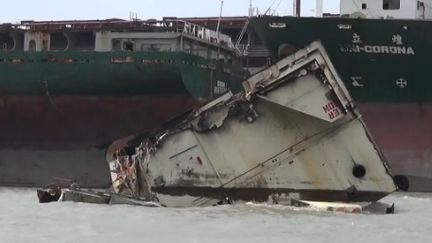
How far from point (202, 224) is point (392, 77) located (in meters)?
12.5

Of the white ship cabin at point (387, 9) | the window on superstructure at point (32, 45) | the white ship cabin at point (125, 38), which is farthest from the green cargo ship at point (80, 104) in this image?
the window on superstructure at point (32, 45)

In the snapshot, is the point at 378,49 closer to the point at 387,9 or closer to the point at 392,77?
the point at 392,77

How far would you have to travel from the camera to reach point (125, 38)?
31500 mm

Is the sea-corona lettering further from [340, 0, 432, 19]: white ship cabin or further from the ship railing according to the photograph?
the ship railing

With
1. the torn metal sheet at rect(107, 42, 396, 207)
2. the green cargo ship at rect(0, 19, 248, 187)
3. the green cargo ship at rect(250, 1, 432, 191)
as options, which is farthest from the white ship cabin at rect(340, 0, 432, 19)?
the torn metal sheet at rect(107, 42, 396, 207)

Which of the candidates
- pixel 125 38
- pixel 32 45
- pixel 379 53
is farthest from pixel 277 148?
pixel 32 45

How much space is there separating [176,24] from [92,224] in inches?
851

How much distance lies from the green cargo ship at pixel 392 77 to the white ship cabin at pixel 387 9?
120 centimetres

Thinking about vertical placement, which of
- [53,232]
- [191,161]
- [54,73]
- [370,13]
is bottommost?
[53,232]

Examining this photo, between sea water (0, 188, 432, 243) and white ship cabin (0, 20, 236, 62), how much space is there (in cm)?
1573

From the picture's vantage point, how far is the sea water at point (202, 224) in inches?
423

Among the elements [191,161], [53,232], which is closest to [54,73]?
[191,161]

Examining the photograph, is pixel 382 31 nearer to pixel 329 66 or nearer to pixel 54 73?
pixel 329 66

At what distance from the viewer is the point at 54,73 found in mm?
24734
